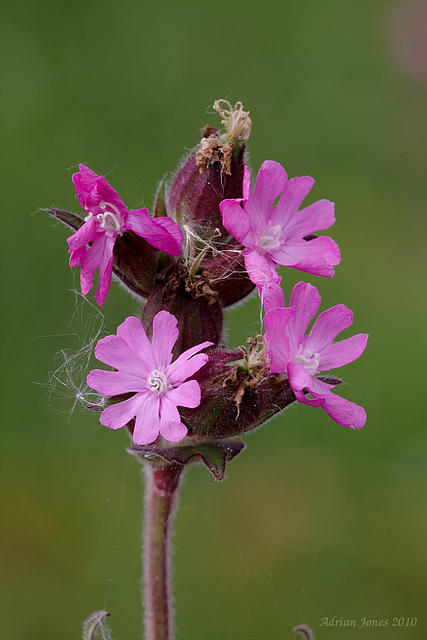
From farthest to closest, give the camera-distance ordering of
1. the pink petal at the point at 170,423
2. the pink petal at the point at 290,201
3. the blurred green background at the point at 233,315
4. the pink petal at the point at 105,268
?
the blurred green background at the point at 233,315 → the pink petal at the point at 290,201 → the pink petal at the point at 105,268 → the pink petal at the point at 170,423

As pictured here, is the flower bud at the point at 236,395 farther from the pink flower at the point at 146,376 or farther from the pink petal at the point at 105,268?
the pink petal at the point at 105,268

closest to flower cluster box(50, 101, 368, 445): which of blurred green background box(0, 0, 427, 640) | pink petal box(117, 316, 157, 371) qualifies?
pink petal box(117, 316, 157, 371)

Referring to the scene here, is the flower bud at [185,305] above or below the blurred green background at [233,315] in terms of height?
below

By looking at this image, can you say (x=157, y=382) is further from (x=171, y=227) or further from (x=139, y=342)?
(x=171, y=227)

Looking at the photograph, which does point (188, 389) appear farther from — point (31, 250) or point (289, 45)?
point (289, 45)

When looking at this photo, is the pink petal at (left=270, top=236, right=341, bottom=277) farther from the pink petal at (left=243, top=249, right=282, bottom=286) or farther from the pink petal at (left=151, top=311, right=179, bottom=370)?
the pink petal at (left=151, top=311, right=179, bottom=370)

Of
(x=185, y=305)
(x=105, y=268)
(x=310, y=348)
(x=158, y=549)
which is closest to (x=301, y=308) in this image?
(x=310, y=348)

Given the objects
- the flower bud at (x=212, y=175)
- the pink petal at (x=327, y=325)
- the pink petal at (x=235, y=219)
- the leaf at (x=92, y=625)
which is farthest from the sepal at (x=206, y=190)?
the leaf at (x=92, y=625)
